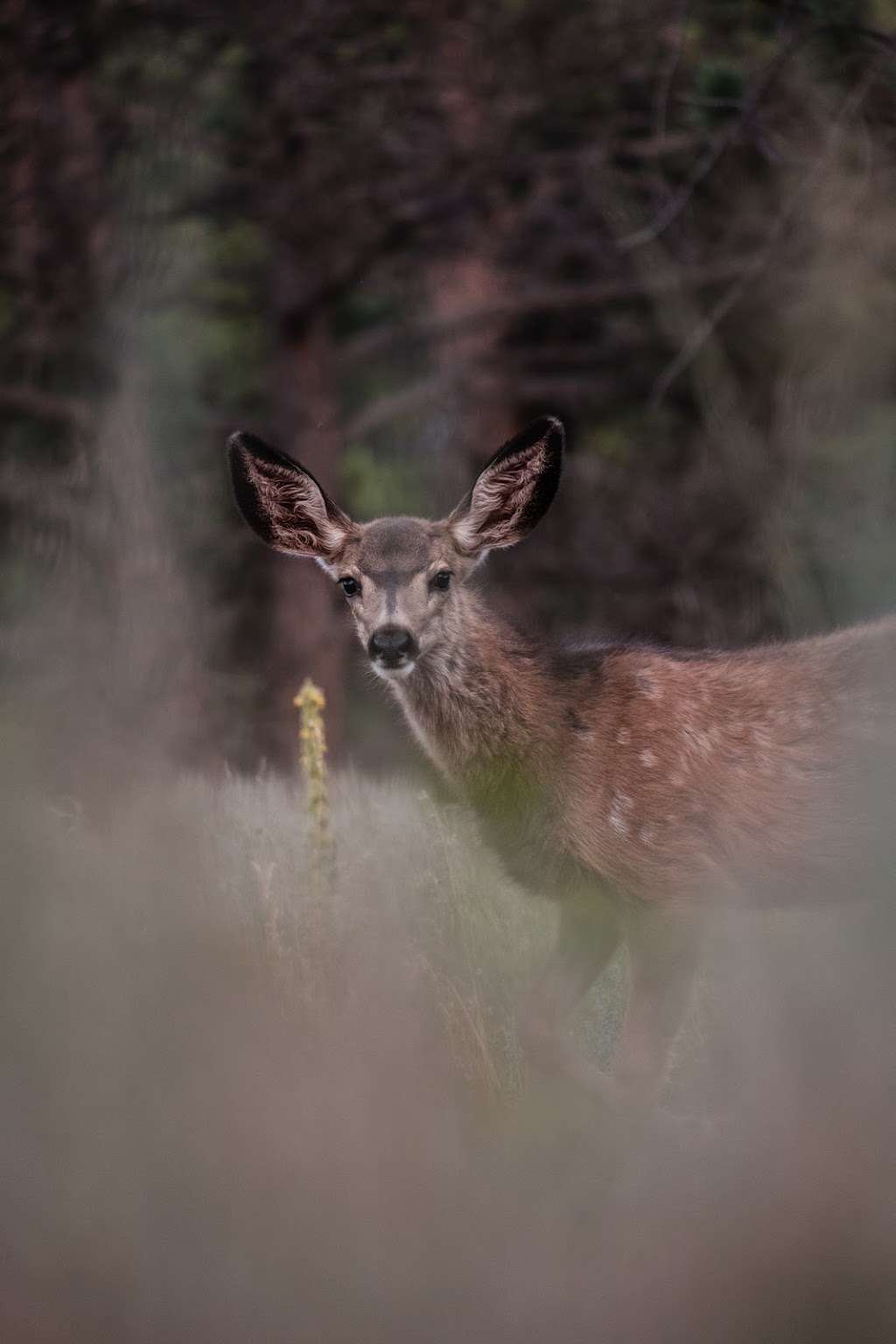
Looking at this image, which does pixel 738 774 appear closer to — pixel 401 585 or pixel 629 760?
pixel 629 760

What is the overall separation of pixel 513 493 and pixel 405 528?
43 cm

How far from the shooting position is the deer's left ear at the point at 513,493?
22.4ft

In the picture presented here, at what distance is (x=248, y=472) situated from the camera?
702 cm

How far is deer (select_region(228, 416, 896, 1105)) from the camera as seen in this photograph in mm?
6055

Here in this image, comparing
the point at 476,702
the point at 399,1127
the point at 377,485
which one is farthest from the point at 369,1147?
the point at 377,485

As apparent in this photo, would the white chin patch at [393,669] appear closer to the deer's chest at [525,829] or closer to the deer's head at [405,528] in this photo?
the deer's head at [405,528]

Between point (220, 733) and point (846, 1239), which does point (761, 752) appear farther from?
point (220, 733)

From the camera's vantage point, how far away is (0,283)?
15.8 metres

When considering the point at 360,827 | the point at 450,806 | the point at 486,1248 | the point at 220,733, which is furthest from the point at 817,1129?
the point at 220,733

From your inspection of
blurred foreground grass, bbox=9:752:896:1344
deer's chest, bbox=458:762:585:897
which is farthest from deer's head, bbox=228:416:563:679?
blurred foreground grass, bbox=9:752:896:1344

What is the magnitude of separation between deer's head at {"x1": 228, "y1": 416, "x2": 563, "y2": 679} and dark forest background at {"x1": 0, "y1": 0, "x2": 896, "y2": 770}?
4.61m

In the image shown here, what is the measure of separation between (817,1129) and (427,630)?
234 cm

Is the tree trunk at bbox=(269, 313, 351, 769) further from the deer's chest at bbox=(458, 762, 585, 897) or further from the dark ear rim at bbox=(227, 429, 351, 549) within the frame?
the deer's chest at bbox=(458, 762, 585, 897)

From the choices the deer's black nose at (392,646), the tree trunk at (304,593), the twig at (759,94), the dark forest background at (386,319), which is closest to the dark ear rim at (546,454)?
the deer's black nose at (392,646)
